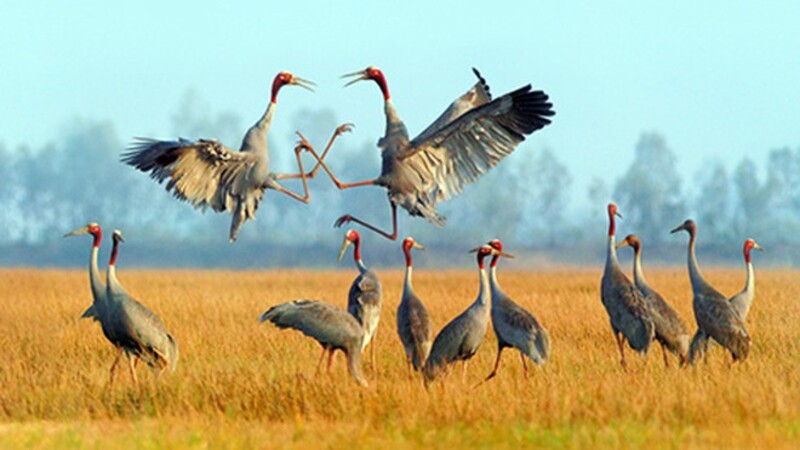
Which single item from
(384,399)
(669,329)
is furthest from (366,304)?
(669,329)

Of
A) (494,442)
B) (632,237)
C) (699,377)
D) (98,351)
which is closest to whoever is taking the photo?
(494,442)

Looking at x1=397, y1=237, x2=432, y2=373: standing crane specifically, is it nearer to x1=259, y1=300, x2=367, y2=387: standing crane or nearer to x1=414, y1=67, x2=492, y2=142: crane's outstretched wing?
x1=259, y1=300, x2=367, y2=387: standing crane

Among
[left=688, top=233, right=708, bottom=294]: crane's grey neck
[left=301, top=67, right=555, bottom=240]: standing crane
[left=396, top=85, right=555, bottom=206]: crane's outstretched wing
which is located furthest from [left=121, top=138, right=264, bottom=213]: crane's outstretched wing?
[left=688, top=233, right=708, bottom=294]: crane's grey neck

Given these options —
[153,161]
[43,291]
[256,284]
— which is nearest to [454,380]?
[153,161]

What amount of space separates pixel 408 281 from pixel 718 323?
2.44 metres

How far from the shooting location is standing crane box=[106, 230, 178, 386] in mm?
9688

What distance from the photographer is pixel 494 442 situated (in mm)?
7516

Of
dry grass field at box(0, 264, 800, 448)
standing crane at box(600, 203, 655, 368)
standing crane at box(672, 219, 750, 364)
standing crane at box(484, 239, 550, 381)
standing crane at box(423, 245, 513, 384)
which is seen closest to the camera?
dry grass field at box(0, 264, 800, 448)

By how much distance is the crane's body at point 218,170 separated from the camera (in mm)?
9641

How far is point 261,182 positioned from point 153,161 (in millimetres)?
838

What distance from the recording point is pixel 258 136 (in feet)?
32.7

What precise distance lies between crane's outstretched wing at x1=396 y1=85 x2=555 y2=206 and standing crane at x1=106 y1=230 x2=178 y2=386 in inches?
89.7

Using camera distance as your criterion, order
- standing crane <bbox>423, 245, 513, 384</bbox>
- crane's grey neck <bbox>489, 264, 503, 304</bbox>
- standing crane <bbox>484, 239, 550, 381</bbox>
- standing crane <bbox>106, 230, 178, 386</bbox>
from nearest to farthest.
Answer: standing crane <bbox>423, 245, 513, 384</bbox>
standing crane <bbox>484, 239, 550, 381</bbox>
standing crane <bbox>106, 230, 178, 386</bbox>
crane's grey neck <bbox>489, 264, 503, 304</bbox>

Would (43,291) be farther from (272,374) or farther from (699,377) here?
(699,377)
